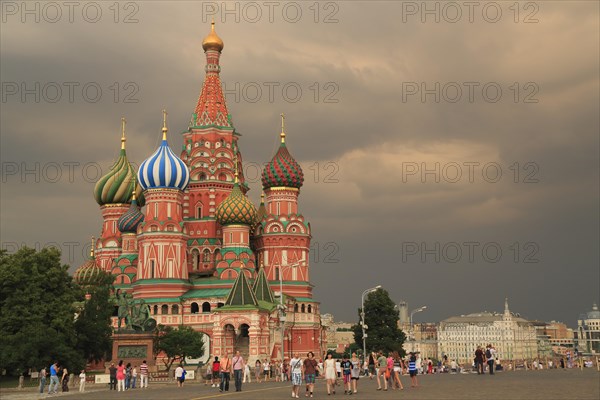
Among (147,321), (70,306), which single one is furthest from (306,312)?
(70,306)

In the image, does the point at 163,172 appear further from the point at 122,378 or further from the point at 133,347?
the point at 122,378

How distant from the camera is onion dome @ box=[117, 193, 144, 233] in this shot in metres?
77.4

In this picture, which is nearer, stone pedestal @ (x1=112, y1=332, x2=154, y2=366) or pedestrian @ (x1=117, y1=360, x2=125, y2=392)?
pedestrian @ (x1=117, y1=360, x2=125, y2=392)

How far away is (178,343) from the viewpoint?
61.9 m

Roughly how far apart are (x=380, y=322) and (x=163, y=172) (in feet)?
86.6

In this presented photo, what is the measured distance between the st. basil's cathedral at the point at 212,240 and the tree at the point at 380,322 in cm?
503

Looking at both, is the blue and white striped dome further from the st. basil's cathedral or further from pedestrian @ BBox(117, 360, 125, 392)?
pedestrian @ BBox(117, 360, 125, 392)

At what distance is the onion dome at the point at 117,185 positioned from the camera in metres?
83.5

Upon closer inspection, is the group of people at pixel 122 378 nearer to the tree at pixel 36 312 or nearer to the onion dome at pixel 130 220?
the tree at pixel 36 312

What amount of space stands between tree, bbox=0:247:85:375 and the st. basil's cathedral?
657 inches

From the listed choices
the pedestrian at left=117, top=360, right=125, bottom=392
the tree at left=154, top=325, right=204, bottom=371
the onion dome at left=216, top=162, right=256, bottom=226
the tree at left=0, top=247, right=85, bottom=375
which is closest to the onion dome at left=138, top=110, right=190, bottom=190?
the onion dome at left=216, top=162, right=256, bottom=226

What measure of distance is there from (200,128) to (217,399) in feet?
188

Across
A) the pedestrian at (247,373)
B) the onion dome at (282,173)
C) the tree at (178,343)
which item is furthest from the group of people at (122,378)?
the onion dome at (282,173)

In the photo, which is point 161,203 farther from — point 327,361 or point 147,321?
point 327,361
